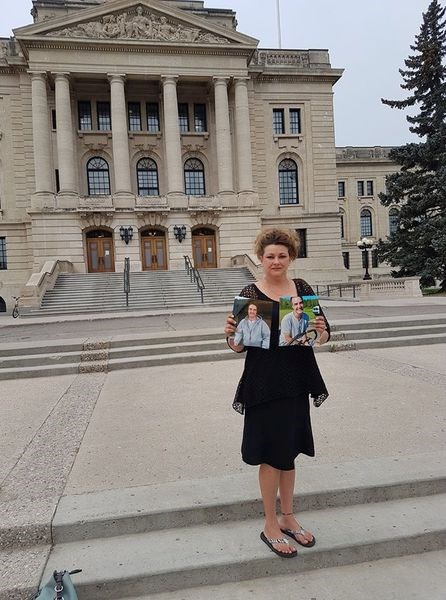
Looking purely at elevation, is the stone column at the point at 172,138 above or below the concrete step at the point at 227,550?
above

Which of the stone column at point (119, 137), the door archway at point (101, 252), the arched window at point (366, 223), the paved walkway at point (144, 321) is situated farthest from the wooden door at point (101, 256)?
the arched window at point (366, 223)

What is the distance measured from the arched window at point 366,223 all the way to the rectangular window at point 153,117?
34210 mm

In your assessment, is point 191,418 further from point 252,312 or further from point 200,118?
point 200,118

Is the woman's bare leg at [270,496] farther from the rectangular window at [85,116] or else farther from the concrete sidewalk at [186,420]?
the rectangular window at [85,116]

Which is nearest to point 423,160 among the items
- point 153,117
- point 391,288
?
point 391,288

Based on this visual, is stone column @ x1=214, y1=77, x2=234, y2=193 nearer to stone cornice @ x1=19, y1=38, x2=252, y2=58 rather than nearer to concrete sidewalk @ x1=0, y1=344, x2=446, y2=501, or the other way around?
stone cornice @ x1=19, y1=38, x2=252, y2=58

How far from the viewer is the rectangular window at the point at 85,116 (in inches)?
1261

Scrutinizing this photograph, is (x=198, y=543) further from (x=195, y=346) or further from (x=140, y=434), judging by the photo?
(x=195, y=346)

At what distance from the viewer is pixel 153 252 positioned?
30.6 metres

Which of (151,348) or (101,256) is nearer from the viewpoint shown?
(151,348)

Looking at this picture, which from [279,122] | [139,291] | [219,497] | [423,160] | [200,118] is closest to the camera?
[219,497]

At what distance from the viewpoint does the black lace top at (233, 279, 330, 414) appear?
Answer: 105 inches

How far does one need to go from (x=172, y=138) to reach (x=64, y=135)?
24.5 ft

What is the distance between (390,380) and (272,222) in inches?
1111
